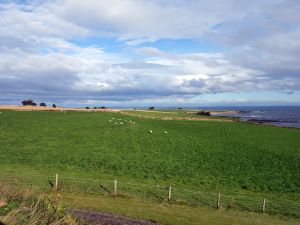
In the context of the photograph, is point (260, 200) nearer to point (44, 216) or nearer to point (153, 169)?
point (153, 169)

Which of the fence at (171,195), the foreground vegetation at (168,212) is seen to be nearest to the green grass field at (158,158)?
the fence at (171,195)

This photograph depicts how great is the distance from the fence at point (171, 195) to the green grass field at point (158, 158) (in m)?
3.84

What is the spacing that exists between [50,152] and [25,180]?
1931 cm

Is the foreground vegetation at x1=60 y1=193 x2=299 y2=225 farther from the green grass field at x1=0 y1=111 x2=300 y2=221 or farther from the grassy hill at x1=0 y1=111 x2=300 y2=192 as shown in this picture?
the grassy hill at x1=0 y1=111 x2=300 y2=192

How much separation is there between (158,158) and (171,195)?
67.4 ft

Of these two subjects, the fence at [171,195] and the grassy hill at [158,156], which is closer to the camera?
the fence at [171,195]

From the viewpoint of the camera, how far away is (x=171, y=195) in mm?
29484

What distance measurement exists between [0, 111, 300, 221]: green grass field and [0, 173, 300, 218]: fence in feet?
12.6

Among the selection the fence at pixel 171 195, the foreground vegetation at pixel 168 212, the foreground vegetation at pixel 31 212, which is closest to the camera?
the foreground vegetation at pixel 31 212

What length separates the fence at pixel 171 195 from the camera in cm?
2762

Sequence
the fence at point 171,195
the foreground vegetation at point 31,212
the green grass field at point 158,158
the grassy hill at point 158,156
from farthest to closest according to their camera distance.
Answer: the grassy hill at point 158,156 → the green grass field at point 158,158 → the fence at point 171,195 → the foreground vegetation at point 31,212

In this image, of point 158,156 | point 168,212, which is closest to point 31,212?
point 168,212

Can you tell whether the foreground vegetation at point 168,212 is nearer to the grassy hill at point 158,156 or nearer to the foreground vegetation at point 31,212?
the foreground vegetation at point 31,212

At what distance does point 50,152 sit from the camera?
5078cm
